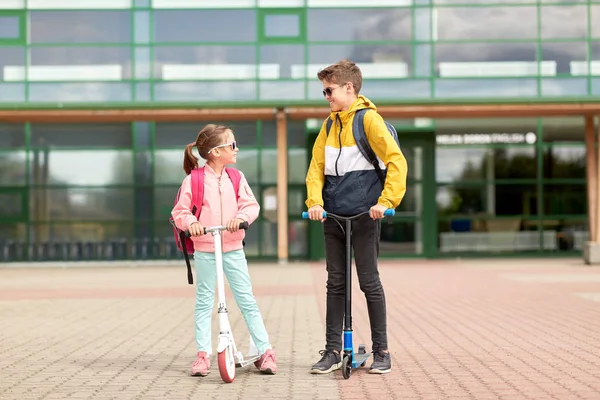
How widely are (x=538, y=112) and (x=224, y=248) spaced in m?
17.1

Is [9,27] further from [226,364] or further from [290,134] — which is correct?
[226,364]

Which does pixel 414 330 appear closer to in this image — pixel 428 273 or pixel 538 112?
pixel 428 273

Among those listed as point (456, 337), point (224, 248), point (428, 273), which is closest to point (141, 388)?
point (224, 248)

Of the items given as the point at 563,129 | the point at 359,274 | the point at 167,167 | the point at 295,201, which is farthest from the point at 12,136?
the point at 359,274

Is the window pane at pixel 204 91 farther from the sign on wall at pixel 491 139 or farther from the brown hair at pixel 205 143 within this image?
the brown hair at pixel 205 143

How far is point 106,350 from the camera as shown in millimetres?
8328

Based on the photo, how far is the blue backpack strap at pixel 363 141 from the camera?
6605 mm

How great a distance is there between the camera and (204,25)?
2470cm

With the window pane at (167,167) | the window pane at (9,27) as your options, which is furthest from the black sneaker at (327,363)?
the window pane at (9,27)

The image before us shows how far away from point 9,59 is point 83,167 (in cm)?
311

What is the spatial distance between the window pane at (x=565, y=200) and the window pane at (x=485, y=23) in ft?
12.5

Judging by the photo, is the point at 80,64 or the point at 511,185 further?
the point at 511,185

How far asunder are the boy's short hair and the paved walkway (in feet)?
6.33

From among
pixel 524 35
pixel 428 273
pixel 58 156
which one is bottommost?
pixel 428 273
